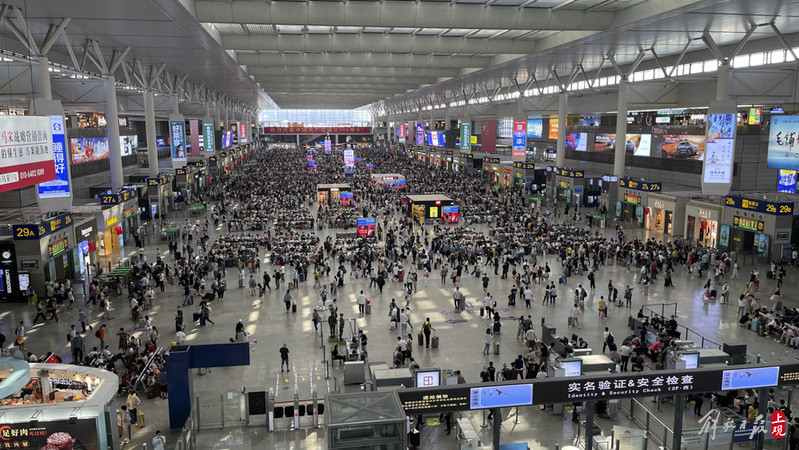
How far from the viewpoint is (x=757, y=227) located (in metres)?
28.1

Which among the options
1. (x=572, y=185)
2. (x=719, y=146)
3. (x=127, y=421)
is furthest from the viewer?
(x=572, y=185)

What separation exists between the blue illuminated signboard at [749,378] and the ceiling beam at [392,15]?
16.0 metres

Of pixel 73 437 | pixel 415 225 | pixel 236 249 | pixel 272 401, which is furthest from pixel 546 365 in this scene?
pixel 415 225

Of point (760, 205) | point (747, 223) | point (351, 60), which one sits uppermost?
point (351, 60)

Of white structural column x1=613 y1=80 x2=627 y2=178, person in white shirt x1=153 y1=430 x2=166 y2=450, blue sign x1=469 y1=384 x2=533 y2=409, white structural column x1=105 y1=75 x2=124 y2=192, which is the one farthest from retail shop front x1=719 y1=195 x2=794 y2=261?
white structural column x1=105 y1=75 x2=124 y2=192

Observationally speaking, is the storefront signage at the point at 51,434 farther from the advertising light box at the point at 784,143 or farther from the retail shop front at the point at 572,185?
the retail shop front at the point at 572,185

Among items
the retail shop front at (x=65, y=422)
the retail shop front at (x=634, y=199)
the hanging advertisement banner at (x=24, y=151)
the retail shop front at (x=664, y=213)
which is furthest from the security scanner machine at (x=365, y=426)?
the retail shop front at (x=634, y=199)

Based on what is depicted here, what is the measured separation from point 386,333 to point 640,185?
25.6 meters

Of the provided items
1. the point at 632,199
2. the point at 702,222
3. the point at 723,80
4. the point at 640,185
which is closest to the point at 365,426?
the point at 723,80

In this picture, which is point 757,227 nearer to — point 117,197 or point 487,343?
point 487,343

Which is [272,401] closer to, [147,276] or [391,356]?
[391,356]

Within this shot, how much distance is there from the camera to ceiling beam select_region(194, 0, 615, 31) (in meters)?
20.6

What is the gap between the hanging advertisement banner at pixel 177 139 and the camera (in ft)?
135

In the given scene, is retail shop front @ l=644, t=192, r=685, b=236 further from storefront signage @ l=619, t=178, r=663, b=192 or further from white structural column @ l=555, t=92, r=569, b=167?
white structural column @ l=555, t=92, r=569, b=167
